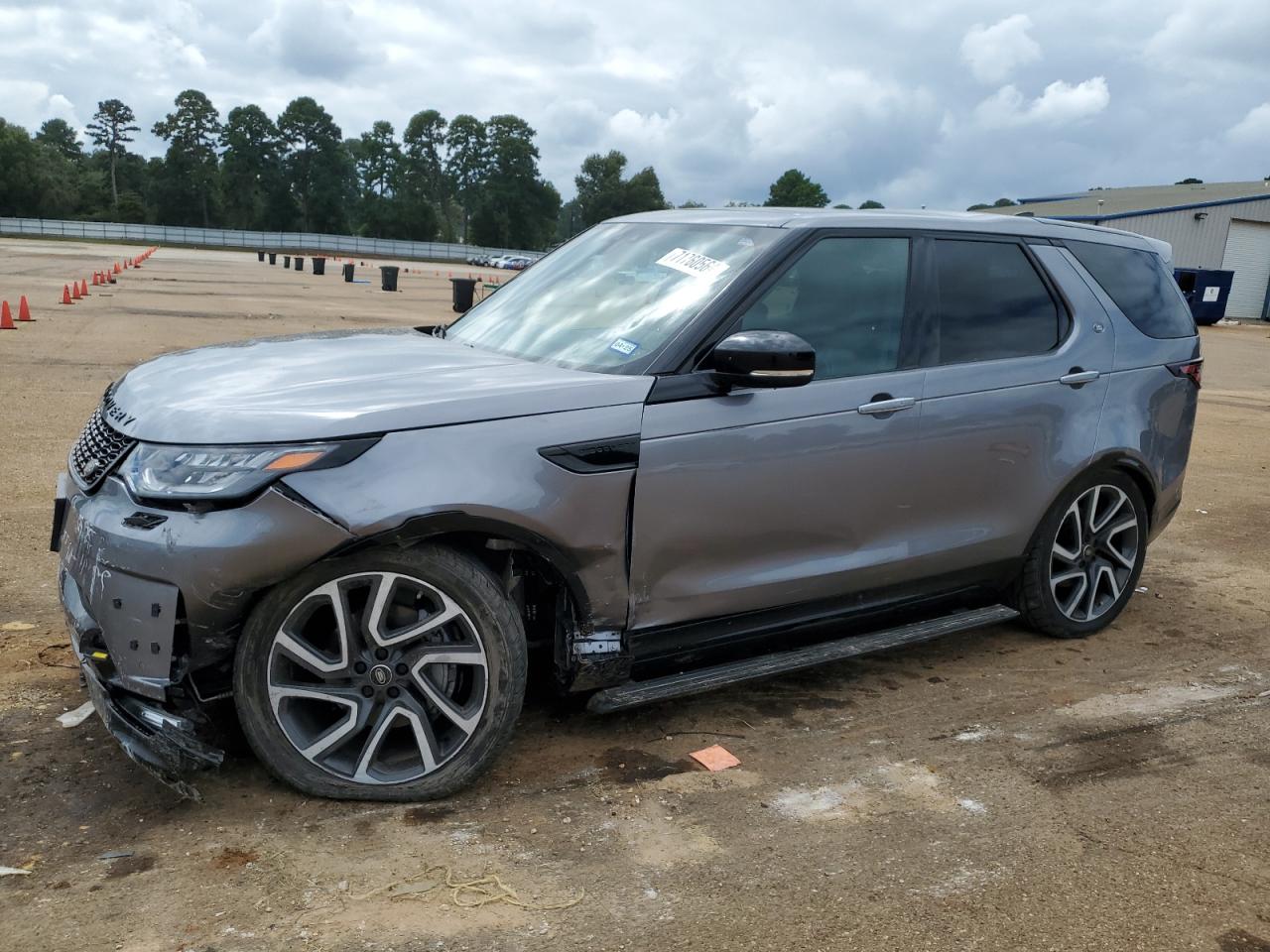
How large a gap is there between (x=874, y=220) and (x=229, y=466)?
8.50 ft

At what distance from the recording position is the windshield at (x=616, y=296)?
380 cm

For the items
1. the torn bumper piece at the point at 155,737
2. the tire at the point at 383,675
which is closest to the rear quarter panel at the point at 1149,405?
the tire at the point at 383,675

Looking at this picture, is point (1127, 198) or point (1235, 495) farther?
point (1127, 198)

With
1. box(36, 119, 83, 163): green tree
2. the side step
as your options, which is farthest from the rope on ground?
box(36, 119, 83, 163): green tree

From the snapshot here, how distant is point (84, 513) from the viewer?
3.20 meters

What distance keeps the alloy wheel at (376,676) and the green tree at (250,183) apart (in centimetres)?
11578

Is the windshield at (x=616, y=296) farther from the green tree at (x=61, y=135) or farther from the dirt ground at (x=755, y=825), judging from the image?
the green tree at (x=61, y=135)

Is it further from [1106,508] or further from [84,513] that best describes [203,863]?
[1106,508]

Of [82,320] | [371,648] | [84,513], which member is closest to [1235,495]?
[371,648]

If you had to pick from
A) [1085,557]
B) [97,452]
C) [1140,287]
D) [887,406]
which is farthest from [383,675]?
[1140,287]

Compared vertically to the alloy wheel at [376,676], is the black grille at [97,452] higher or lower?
higher

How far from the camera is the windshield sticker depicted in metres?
3.93

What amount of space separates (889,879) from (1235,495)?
687 cm

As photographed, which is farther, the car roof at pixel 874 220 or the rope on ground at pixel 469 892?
the car roof at pixel 874 220
